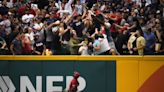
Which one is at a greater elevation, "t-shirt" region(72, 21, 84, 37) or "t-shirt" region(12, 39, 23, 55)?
"t-shirt" region(72, 21, 84, 37)

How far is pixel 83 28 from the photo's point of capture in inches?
486

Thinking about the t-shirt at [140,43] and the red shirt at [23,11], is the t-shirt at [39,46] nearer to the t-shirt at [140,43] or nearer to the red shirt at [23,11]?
the red shirt at [23,11]

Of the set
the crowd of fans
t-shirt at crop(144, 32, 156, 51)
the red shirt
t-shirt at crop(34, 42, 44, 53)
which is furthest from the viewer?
the red shirt

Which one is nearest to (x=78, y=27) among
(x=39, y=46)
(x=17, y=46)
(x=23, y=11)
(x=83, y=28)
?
(x=83, y=28)

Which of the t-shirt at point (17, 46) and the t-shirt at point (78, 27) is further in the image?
the t-shirt at point (17, 46)

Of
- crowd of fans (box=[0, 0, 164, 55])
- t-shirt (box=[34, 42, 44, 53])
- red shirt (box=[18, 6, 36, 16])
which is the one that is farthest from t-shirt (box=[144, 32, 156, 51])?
red shirt (box=[18, 6, 36, 16])

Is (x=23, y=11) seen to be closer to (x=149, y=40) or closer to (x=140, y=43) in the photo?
(x=140, y=43)

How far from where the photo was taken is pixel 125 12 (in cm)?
1236

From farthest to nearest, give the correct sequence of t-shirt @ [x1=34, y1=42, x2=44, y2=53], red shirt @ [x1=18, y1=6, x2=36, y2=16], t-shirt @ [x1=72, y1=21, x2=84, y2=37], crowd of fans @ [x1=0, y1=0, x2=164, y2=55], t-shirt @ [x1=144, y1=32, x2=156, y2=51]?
red shirt @ [x1=18, y1=6, x2=36, y2=16]
t-shirt @ [x1=34, y1=42, x2=44, y2=53]
t-shirt @ [x1=72, y1=21, x2=84, y2=37]
crowd of fans @ [x1=0, y1=0, x2=164, y2=55]
t-shirt @ [x1=144, y1=32, x2=156, y2=51]

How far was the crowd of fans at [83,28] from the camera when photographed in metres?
11.8

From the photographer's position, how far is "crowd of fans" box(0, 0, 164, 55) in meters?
11.8

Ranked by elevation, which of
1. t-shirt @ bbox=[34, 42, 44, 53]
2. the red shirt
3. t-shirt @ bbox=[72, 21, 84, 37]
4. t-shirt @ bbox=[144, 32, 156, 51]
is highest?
the red shirt

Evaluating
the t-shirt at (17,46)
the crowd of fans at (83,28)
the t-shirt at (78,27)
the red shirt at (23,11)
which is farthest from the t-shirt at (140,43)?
the red shirt at (23,11)

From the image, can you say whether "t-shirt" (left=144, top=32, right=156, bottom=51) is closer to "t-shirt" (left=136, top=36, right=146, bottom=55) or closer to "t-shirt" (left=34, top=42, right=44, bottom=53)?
"t-shirt" (left=136, top=36, right=146, bottom=55)
